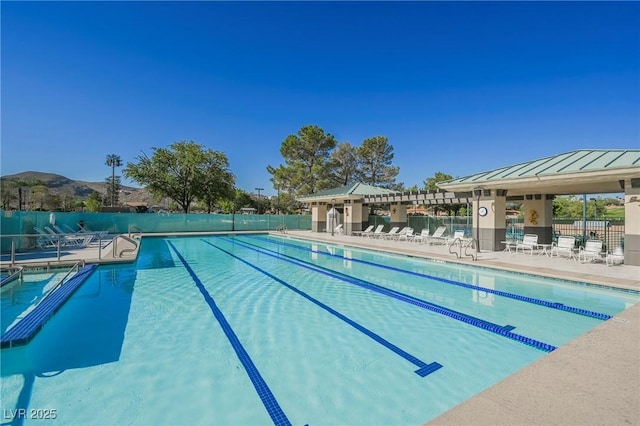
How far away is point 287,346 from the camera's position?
4.24 meters

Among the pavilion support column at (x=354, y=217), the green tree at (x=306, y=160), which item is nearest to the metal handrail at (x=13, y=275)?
the pavilion support column at (x=354, y=217)

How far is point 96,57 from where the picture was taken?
1215 centimetres

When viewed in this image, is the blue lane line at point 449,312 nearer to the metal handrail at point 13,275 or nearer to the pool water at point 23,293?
the pool water at point 23,293

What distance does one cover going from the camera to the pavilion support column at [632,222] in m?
8.73

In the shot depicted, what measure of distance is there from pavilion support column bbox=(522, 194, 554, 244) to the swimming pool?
25.5 ft

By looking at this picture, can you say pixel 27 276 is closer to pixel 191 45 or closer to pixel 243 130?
pixel 191 45

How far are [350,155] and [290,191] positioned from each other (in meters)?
8.96

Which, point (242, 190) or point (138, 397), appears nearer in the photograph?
point (138, 397)

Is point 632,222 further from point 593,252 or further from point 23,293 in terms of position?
point 23,293

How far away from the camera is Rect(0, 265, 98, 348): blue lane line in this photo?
12.2 ft

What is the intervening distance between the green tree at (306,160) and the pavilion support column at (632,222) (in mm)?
23895

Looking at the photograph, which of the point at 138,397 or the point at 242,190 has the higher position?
the point at 242,190

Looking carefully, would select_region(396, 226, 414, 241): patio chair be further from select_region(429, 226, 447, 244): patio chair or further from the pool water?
the pool water

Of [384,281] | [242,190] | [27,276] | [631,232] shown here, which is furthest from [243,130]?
[242,190]
